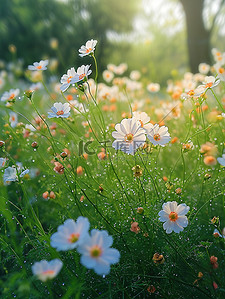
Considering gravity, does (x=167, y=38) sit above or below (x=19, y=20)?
above

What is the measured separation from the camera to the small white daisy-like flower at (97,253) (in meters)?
0.48

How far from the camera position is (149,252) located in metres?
0.80

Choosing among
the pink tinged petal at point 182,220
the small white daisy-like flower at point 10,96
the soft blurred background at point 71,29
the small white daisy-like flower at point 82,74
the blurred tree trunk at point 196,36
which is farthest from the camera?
the soft blurred background at point 71,29

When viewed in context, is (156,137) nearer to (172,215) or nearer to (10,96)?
(172,215)

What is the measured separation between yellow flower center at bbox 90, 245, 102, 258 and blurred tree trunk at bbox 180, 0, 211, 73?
3614mm

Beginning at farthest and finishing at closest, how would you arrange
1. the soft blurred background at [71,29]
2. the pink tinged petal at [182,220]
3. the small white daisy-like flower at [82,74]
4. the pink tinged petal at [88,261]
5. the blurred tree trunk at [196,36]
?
the soft blurred background at [71,29], the blurred tree trunk at [196,36], the small white daisy-like flower at [82,74], the pink tinged petal at [182,220], the pink tinged petal at [88,261]

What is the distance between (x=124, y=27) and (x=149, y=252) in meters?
6.92

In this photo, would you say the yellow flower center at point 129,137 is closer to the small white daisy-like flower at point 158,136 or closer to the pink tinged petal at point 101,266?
the small white daisy-like flower at point 158,136

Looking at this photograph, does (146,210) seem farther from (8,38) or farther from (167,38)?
(167,38)

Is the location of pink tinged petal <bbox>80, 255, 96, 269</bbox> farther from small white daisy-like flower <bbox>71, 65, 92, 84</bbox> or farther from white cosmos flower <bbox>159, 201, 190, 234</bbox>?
small white daisy-like flower <bbox>71, 65, 92, 84</bbox>

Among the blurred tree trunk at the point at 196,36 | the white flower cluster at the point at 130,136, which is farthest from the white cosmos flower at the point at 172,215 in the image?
the blurred tree trunk at the point at 196,36

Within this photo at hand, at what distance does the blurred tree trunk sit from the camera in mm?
3754

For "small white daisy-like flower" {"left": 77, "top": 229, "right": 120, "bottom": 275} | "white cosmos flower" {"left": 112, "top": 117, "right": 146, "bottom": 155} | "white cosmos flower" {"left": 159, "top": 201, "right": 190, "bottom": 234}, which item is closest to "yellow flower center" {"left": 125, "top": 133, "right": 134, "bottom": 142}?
"white cosmos flower" {"left": 112, "top": 117, "right": 146, "bottom": 155}

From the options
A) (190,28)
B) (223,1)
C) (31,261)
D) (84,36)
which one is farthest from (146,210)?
(84,36)
